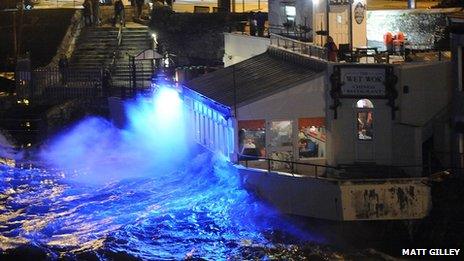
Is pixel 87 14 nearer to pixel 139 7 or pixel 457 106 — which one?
pixel 139 7

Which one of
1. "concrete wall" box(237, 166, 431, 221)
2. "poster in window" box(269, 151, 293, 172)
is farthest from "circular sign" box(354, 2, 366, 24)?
"concrete wall" box(237, 166, 431, 221)

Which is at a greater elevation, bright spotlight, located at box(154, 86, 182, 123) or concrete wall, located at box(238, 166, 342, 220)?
bright spotlight, located at box(154, 86, 182, 123)

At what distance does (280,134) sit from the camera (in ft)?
116

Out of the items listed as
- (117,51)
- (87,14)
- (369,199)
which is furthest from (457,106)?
(87,14)

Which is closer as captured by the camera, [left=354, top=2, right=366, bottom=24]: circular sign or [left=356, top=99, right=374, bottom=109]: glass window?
[left=356, top=99, right=374, bottom=109]: glass window

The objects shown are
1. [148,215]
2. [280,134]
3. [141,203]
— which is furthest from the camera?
[141,203]

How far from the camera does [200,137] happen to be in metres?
41.1

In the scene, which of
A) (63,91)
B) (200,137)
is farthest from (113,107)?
(200,137)

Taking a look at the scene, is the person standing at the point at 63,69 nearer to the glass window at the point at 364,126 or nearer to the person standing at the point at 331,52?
the person standing at the point at 331,52

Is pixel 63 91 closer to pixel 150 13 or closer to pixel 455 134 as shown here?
pixel 150 13

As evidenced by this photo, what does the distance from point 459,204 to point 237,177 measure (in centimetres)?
850

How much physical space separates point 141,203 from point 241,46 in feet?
45.4

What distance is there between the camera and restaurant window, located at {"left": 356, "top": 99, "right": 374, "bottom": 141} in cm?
3441

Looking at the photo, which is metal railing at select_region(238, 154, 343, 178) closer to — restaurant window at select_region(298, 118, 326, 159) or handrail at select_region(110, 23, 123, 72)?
restaurant window at select_region(298, 118, 326, 159)
